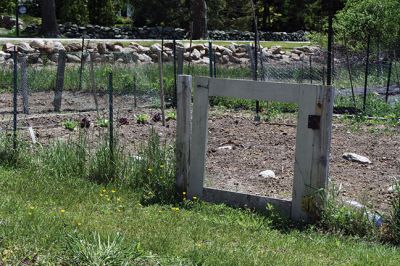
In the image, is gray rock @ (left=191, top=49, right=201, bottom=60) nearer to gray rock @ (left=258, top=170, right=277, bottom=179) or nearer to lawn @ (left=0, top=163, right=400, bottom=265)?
gray rock @ (left=258, top=170, right=277, bottom=179)

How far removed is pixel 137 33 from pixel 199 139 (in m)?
33.6

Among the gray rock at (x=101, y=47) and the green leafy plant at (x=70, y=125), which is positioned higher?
the gray rock at (x=101, y=47)

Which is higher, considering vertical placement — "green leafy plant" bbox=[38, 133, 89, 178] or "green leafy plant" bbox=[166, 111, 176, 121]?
"green leafy plant" bbox=[38, 133, 89, 178]

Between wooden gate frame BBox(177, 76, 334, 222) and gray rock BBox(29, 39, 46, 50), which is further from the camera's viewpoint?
gray rock BBox(29, 39, 46, 50)

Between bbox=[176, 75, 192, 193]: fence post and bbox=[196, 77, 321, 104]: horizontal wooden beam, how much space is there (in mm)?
241

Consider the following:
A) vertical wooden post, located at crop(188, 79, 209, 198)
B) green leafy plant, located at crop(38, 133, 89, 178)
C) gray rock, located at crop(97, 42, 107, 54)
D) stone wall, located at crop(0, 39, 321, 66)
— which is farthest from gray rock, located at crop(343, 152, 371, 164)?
gray rock, located at crop(97, 42, 107, 54)

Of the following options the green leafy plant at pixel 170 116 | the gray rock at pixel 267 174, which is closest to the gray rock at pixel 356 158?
the gray rock at pixel 267 174

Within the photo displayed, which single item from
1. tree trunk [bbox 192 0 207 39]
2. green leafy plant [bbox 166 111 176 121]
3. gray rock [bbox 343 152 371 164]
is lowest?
green leafy plant [bbox 166 111 176 121]

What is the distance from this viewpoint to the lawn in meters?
5.09

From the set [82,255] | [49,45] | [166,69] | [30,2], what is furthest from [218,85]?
[30,2]

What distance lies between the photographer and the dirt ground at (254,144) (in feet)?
25.9

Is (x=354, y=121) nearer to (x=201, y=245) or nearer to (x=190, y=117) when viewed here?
(x=190, y=117)

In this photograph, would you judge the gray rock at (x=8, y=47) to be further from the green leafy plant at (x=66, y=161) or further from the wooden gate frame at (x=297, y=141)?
the wooden gate frame at (x=297, y=141)

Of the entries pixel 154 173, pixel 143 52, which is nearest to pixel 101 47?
pixel 143 52
